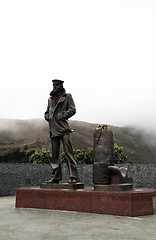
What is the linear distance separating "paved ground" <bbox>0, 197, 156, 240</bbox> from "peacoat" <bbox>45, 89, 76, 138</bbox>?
7.24 ft

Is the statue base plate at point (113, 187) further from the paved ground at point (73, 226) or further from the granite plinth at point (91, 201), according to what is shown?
the paved ground at point (73, 226)

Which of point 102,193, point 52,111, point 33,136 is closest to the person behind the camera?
point 102,193

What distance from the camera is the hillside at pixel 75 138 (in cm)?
7618

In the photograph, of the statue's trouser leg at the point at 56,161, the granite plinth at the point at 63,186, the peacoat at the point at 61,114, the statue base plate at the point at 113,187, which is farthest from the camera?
the statue's trouser leg at the point at 56,161

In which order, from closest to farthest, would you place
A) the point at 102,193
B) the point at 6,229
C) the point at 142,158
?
the point at 6,229, the point at 102,193, the point at 142,158

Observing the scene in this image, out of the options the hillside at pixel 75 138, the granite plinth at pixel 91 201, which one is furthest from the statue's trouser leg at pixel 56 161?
the hillside at pixel 75 138

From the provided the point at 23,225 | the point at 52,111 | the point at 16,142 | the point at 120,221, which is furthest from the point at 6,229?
the point at 16,142

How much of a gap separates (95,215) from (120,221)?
0.81 meters

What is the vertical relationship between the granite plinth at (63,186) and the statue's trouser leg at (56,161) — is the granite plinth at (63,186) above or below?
below

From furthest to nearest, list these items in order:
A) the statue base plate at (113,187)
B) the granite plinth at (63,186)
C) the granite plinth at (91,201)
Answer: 1. the granite plinth at (63,186)
2. the statue base plate at (113,187)
3. the granite plinth at (91,201)

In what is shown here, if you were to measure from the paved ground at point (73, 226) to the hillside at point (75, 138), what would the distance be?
206 feet

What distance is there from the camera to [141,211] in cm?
602

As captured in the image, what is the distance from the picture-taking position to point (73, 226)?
496 centimetres

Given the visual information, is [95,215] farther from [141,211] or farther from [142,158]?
[142,158]
